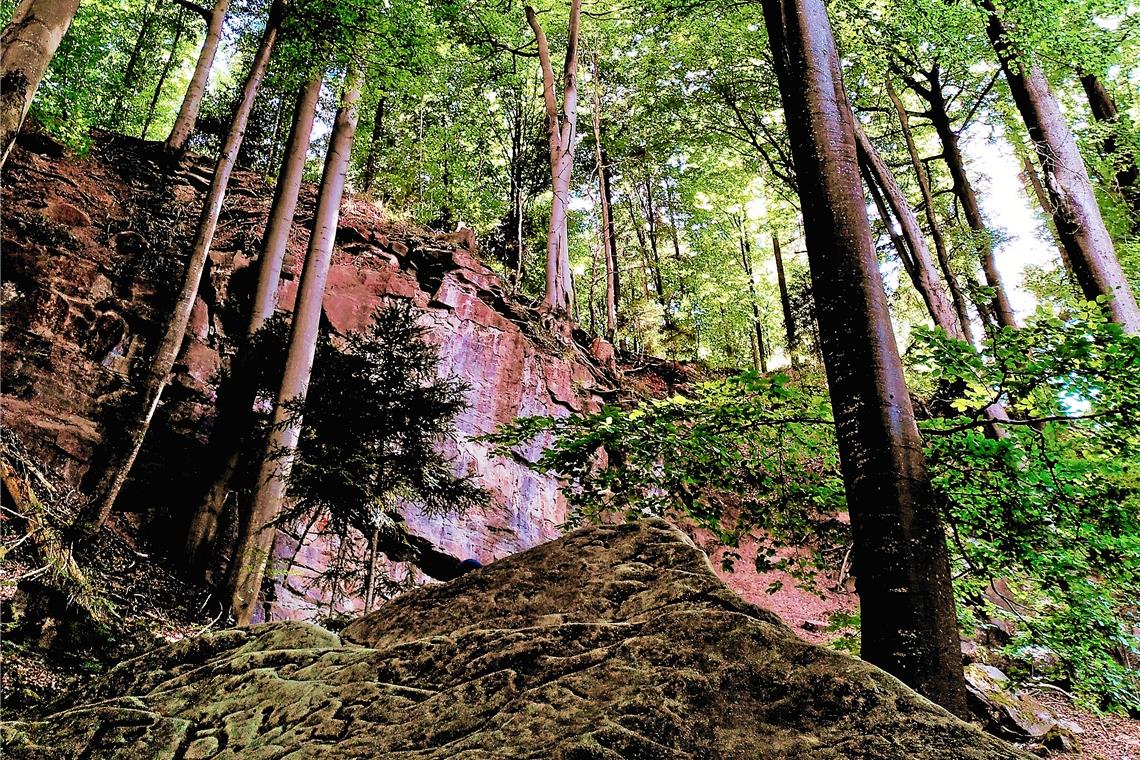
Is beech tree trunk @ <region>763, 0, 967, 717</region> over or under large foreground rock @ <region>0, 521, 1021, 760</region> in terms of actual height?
Result: over

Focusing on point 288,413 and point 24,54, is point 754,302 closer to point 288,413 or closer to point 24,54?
point 288,413

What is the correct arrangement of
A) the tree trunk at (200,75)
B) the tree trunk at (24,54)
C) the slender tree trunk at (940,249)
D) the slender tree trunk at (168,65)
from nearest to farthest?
the tree trunk at (24,54), the slender tree trunk at (940,249), the tree trunk at (200,75), the slender tree trunk at (168,65)

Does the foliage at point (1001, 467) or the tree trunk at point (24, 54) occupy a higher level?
the tree trunk at point (24, 54)

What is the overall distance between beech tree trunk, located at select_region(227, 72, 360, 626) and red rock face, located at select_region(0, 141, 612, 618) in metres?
0.94

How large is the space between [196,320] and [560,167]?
31.9 ft

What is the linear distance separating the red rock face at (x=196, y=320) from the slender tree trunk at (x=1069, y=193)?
7411 millimetres

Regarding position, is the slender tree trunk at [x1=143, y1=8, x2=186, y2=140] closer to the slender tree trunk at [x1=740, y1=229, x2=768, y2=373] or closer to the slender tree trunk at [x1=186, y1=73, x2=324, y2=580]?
the slender tree trunk at [x1=186, y1=73, x2=324, y2=580]

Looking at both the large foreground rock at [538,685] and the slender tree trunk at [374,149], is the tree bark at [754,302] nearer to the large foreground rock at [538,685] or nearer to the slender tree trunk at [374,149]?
the slender tree trunk at [374,149]

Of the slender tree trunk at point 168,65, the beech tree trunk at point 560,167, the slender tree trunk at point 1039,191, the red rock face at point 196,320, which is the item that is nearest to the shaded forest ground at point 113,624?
the red rock face at point 196,320

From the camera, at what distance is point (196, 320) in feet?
33.3

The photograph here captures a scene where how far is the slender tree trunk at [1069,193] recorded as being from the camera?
19.0 ft

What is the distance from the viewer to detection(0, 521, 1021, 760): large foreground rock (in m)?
1.40

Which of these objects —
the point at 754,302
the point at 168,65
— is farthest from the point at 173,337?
the point at 754,302

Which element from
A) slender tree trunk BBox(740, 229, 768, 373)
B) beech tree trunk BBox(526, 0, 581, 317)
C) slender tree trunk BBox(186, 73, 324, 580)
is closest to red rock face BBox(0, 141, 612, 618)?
slender tree trunk BBox(186, 73, 324, 580)
